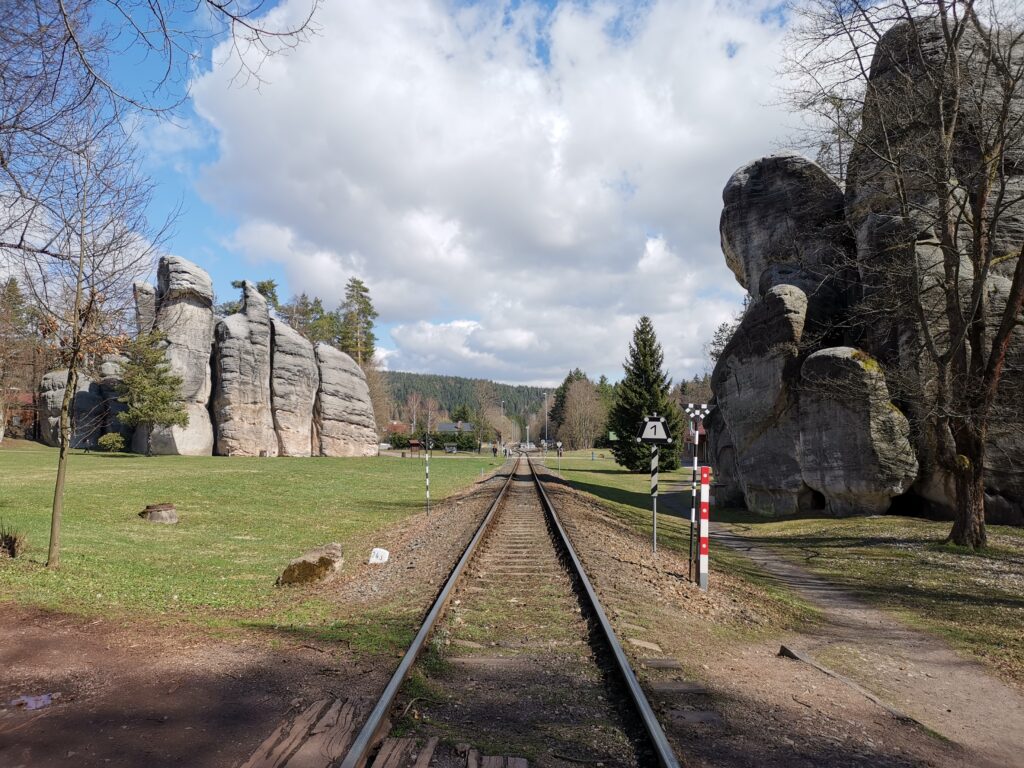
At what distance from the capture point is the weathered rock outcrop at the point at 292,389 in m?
50.0

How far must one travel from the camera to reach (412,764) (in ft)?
12.0

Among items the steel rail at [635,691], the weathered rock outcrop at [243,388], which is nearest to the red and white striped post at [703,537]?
the steel rail at [635,691]

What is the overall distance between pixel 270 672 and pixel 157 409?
41.6m

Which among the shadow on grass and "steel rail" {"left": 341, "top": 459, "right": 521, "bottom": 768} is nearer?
"steel rail" {"left": 341, "top": 459, "right": 521, "bottom": 768}

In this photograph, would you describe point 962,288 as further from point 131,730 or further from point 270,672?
point 131,730

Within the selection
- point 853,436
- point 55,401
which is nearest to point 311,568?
point 853,436

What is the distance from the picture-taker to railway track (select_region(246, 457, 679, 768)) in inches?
149

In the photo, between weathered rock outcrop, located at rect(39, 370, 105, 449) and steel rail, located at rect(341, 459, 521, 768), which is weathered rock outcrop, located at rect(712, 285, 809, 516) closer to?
steel rail, located at rect(341, 459, 521, 768)

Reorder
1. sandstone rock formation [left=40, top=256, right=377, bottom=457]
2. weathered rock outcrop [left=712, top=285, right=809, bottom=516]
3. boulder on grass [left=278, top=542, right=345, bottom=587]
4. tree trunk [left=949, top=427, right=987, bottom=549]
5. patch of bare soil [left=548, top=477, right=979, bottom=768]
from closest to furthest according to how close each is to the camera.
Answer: patch of bare soil [left=548, top=477, right=979, bottom=768] < boulder on grass [left=278, top=542, right=345, bottom=587] < tree trunk [left=949, top=427, right=987, bottom=549] < weathered rock outcrop [left=712, top=285, right=809, bottom=516] < sandstone rock formation [left=40, top=256, right=377, bottom=457]

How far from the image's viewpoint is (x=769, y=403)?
806 inches

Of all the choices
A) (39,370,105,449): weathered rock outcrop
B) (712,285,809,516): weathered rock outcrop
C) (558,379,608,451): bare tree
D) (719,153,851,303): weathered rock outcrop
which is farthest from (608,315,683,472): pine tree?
(558,379,608,451): bare tree

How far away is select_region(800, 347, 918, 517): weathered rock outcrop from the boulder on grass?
14.3m

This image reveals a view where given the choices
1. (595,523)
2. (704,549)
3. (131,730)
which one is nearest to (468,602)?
(704,549)

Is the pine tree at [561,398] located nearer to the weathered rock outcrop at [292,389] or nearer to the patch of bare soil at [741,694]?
the weathered rock outcrop at [292,389]
